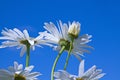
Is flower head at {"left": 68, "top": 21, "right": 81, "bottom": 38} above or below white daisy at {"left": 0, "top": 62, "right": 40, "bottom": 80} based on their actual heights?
above

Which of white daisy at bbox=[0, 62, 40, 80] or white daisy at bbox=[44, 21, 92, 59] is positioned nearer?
white daisy at bbox=[0, 62, 40, 80]

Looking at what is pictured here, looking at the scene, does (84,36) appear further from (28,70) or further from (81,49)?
(28,70)

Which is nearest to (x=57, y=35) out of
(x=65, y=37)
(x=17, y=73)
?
(x=65, y=37)

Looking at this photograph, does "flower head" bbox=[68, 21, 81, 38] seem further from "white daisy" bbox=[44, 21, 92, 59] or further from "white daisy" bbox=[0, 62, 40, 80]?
"white daisy" bbox=[0, 62, 40, 80]

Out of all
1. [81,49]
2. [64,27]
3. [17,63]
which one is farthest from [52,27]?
[17,63]

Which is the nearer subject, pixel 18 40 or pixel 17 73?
pixel 17 73

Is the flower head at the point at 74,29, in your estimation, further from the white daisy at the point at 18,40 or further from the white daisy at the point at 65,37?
the white daisy at the point at 18,40

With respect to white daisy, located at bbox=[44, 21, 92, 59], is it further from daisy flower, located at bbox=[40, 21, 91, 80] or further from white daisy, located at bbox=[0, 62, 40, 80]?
white daisy, located at bbox=[0, 62, 40, 80]

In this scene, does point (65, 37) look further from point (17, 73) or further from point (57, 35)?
point (17, 73)

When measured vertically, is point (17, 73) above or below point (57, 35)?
below

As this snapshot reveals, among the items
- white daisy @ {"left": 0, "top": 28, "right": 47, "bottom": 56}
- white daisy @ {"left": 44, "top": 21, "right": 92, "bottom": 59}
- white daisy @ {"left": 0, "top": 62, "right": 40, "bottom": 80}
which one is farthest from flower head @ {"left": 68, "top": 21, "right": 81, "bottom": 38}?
white daisy @ {"left": 0, "top": 62, "right": 40, "bottom": 80}
